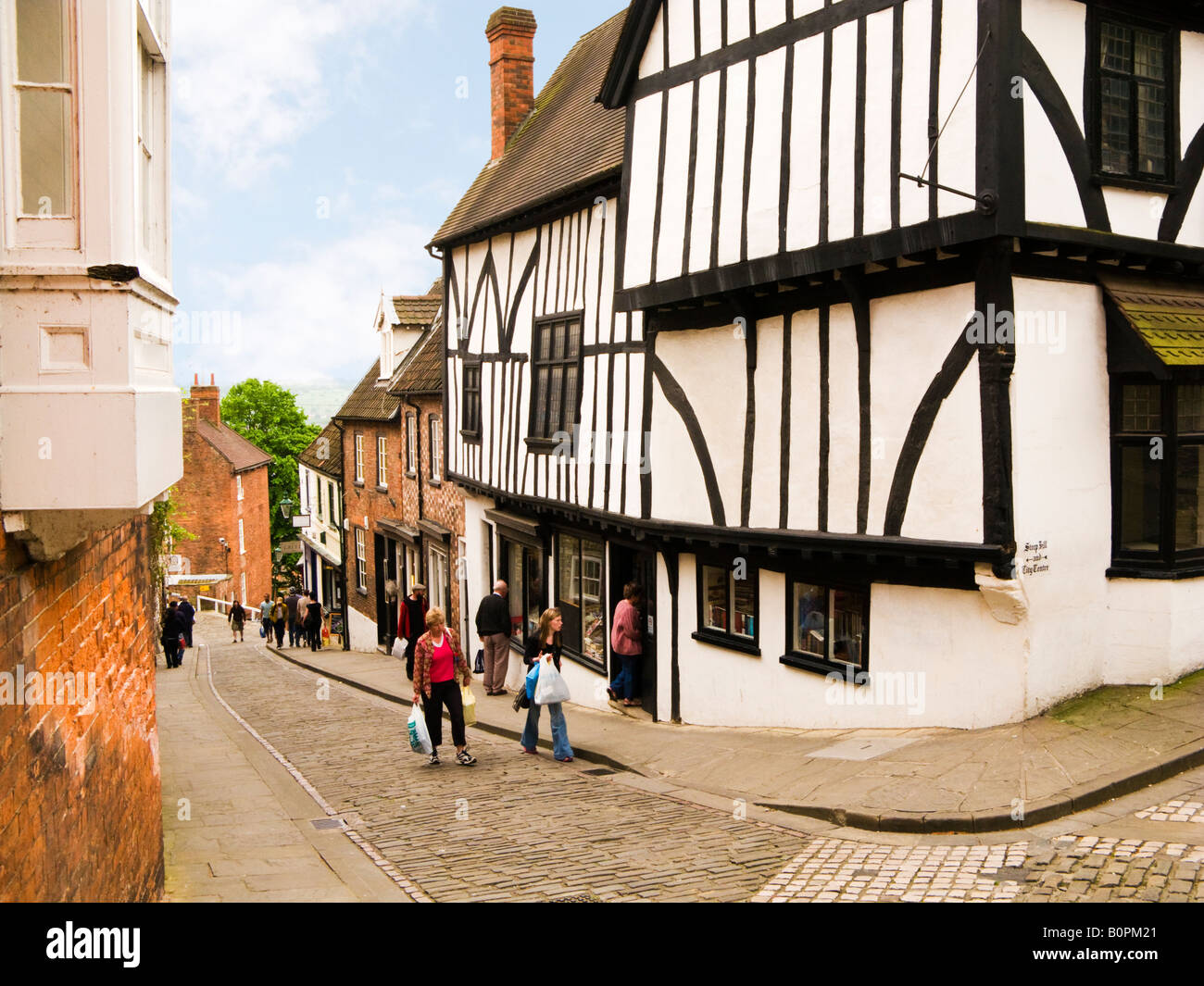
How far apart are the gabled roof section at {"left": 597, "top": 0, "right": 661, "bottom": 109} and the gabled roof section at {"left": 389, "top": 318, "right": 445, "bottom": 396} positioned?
34.1 ft

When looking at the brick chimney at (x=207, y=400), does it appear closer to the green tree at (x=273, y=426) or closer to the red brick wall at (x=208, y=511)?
the red brick wall at (x=208, y=511)

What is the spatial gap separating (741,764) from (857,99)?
623cm

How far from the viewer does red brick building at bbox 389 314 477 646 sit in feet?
73.2

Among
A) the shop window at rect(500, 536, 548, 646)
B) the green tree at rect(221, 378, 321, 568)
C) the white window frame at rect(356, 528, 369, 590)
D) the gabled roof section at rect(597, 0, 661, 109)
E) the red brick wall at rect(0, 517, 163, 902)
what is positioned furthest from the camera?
the green tree at rect(221, 378, 321, 568)

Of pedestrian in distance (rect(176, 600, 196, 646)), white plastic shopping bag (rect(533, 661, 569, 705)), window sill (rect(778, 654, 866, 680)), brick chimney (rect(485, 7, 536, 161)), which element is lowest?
pedestrian in distance (rect(176, 600, 196, 646))

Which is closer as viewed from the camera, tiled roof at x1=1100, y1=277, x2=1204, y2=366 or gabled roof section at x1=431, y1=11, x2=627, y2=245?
tiled roof at x1=1100, y1=277, x2=1204, y2=366

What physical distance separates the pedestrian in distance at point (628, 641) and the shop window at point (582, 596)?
43.3 inches

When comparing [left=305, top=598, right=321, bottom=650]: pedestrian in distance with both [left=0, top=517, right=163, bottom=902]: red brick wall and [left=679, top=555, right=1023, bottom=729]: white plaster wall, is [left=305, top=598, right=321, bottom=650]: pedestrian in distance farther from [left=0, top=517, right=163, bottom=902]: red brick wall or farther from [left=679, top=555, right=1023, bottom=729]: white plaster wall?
[left=0, top=517, right=163, bottom=902]: red brick wall

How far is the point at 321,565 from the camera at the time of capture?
40.3 metres

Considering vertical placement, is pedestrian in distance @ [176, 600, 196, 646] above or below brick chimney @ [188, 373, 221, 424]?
below

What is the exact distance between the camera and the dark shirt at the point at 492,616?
1677cm

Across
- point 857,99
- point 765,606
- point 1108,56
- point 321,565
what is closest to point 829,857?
point 765,606

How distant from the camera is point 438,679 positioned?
11.3 metres

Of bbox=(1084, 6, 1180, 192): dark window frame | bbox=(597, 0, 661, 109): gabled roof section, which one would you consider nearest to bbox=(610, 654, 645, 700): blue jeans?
bbox=(597, 0, 661, 109): gabled roof section
